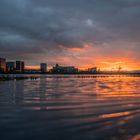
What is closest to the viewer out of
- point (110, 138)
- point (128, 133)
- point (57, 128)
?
point (110, 138)

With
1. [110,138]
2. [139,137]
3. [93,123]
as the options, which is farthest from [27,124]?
[139,137]

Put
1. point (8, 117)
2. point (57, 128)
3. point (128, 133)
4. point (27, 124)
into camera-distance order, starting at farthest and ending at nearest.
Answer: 1. point (8, 117)
2. point (27, 124)
3. point (57, 128)
4. point (128, 133)

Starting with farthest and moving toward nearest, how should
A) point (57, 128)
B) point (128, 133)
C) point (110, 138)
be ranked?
point (57, 128) → point (128, 133) → point (110, 138)

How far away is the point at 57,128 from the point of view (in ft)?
41.6

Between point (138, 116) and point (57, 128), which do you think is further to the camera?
point (138, 116)

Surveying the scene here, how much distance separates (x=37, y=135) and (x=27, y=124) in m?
2.53

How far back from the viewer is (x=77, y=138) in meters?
10.7

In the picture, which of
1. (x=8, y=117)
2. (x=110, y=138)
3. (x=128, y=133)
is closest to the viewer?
(x=110, y=138)

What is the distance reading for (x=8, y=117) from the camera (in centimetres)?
1579

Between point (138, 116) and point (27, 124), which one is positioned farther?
point (138, 116)

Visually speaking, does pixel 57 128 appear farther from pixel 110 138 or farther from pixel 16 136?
pixel 110 138

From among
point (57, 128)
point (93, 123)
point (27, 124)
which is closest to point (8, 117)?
point (27, 124)

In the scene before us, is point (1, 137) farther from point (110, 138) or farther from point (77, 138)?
point (110, 138)

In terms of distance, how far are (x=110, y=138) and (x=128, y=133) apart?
4.56 feet
